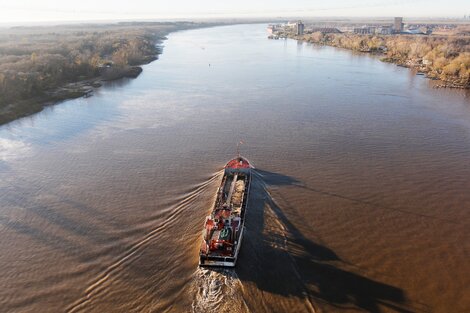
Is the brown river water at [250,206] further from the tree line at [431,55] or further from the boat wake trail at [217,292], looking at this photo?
the tree line at [431,55]

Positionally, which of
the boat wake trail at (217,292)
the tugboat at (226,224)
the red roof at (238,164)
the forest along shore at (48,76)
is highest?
the forest along shore at (48,76)

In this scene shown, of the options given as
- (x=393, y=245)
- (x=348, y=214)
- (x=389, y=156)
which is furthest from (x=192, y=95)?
(x=393, y=245)


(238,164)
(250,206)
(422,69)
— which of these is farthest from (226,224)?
(422,69)

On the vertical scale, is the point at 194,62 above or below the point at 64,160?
above

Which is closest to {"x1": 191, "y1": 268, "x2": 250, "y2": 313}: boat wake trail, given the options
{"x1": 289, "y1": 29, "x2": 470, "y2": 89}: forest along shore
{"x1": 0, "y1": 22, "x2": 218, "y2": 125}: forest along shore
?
{"x1": 0, "y1": 22, "x2": 218, "y2": 125}: forest along shore

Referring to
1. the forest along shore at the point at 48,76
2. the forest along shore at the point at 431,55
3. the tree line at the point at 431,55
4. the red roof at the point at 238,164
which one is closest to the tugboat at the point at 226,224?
the red roof at the point at 238,164

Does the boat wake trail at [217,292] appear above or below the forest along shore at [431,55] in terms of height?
below

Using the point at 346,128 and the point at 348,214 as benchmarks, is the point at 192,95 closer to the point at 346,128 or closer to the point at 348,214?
the point at 346,128
